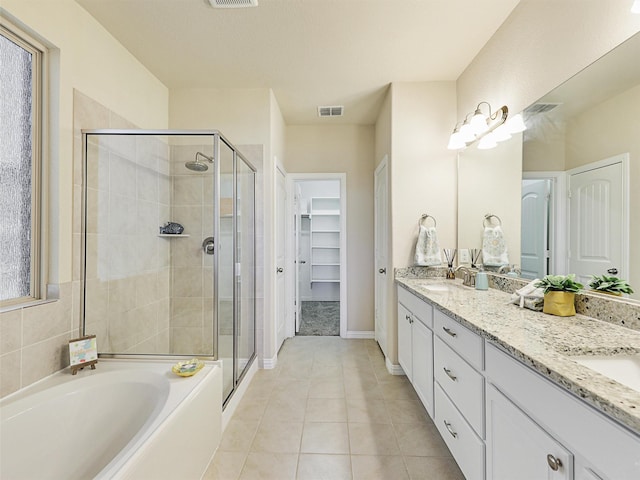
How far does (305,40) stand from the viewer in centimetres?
211

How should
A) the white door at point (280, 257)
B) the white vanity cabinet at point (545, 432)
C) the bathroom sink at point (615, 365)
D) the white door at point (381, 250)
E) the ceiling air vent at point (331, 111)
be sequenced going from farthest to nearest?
the ceiling air vent at point (331, 111) < the white door at point (280, 257) < the white door at point (381, 250) < the bathroom sink at point (615, 365) < the white vanity cabinet at point (545, 432)

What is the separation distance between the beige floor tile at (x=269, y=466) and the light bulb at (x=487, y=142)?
7.82ft

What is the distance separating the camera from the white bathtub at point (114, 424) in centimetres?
113

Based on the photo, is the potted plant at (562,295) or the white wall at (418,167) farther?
the white wall at (418,167)

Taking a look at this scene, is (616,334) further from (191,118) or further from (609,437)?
(191,118)

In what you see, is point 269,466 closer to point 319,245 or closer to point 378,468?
point 378,468

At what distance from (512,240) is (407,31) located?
158 cm

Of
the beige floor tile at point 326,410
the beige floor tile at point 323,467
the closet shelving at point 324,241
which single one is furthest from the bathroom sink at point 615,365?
the closet shelving at point 324,241

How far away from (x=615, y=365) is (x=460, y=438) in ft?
2.41

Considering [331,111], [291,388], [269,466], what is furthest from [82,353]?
[331,111]

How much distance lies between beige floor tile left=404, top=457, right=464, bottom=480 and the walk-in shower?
1.25m

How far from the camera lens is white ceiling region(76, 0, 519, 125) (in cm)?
182

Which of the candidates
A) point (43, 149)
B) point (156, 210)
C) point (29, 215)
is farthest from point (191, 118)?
point (29, 215)

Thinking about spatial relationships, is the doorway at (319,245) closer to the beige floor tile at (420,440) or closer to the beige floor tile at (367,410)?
the beige floor tile at (367,410)
